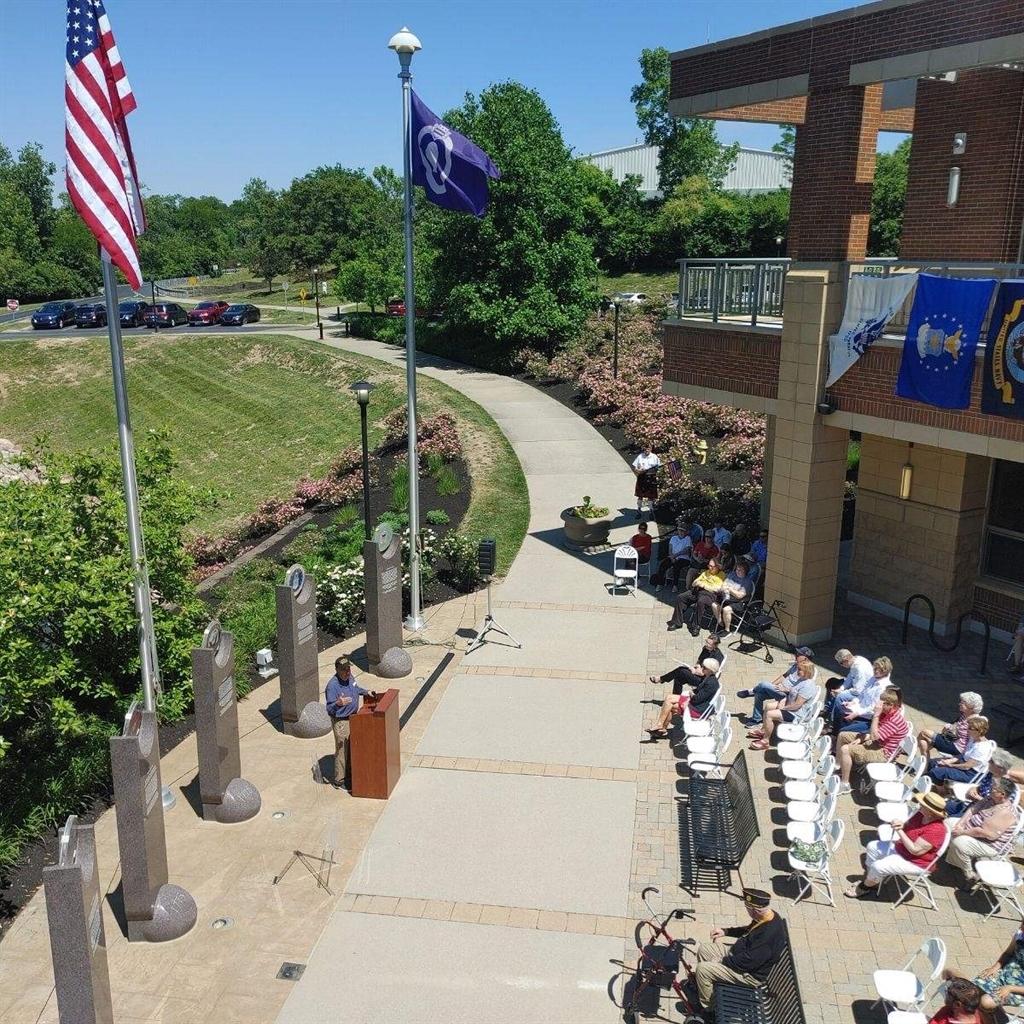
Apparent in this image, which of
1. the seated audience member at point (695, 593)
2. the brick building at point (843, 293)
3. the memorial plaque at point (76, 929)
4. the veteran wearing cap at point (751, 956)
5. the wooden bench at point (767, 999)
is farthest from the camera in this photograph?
the seated audience member at point (695, 593)

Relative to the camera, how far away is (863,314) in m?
13.2

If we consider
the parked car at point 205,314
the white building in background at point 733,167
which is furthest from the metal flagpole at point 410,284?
the white building in background at point 733,167

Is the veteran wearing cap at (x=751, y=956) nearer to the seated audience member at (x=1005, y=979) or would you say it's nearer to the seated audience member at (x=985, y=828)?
the seated audience member at (x=1005, y=979)

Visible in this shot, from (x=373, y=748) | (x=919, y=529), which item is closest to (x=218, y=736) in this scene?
(x=373, y=748)

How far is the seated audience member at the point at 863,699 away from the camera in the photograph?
11.5 meters

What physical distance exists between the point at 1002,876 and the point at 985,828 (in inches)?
17.5

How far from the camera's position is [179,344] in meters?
49.5

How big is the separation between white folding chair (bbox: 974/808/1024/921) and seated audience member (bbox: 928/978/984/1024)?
2260 mm

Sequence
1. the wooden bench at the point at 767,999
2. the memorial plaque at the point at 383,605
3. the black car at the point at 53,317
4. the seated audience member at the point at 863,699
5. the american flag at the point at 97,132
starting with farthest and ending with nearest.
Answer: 1. the black car at the point at 53,317
2. the memorial plaque at the point at 383,605
3. the seated audience member at the point at 863,699
4. the american flag at the point at 97,132
5. the wooden bench at the point at 767,999

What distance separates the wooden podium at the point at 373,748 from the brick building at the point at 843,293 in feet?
22.3

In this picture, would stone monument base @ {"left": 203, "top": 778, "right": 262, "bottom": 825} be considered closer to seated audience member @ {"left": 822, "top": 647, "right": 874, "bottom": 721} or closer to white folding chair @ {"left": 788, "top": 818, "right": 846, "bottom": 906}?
white folding chair @ {"left": 788, "top": 818, "right": 846, "bottom": 906}

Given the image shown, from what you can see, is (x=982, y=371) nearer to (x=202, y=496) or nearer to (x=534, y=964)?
(x=534, y=964)

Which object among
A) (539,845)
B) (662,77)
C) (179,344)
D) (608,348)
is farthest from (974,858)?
(662,77)

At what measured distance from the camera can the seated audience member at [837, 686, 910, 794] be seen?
10984mm
